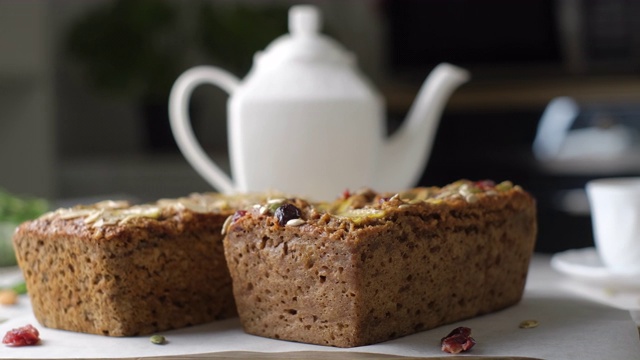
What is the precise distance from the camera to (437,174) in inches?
152

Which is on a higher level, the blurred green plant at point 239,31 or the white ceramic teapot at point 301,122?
the blurred green plant at point 239,31

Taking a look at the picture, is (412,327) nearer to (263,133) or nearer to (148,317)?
(148,317)

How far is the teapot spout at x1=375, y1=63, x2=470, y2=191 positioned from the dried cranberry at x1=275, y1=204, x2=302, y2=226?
0.77 metres

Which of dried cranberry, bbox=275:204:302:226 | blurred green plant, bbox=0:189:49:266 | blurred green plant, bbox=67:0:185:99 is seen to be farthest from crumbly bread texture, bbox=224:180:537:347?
blurred green plant, bbox=67:0:185:99

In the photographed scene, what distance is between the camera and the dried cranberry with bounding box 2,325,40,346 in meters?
1.23

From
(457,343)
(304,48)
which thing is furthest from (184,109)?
(457,343)

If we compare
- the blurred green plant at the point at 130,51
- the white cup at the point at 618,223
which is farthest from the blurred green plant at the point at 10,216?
the blurred green plant at the point at 130,51

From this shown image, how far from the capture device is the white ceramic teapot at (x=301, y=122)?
5.97ft

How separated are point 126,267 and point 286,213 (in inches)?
10.1

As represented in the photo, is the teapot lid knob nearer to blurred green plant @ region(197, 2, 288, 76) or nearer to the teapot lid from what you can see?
the teapot lid

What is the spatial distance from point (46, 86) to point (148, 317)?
10.6 feet

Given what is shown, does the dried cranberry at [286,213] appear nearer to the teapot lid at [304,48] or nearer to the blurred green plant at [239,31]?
the teapot lid at [304,48]

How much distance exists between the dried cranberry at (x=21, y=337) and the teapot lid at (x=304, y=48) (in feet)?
2.87

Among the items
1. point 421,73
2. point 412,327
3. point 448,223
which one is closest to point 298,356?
point 412,327
